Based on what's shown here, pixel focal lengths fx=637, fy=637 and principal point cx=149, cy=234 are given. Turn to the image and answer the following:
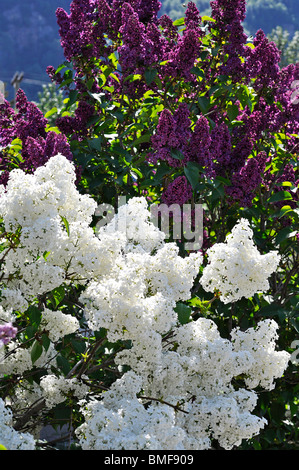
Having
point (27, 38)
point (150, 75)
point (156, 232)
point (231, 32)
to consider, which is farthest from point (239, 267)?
point (27, 38)

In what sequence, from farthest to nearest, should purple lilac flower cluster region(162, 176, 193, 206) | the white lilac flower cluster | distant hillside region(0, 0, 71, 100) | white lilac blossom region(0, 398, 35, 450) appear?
1. distant hillside region(0, 0, 71, 100)
2. purple lilac flower cluster region(162, 176, 193, 206)
3. the white lilac flower cluster
4. white lilac blossom region(0, 398, 35, 450)

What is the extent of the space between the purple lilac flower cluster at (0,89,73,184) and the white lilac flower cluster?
77 centimetres

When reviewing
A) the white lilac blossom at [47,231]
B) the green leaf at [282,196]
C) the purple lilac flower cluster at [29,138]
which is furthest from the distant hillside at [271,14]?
the white lilac blossom at [47,231]

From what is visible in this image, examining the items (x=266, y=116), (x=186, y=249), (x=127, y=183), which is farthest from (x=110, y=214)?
(x=266, y=116)

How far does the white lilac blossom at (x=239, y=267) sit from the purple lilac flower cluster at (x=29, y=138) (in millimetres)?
1082

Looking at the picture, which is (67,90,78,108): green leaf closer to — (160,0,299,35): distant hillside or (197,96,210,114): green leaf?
(197,96,210,114): green leaf

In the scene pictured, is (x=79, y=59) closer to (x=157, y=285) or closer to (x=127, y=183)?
(x=127, y=183)

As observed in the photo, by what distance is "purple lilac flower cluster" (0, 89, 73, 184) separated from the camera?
3.25 m

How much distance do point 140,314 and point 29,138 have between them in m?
1.48

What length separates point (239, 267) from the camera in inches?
97.6

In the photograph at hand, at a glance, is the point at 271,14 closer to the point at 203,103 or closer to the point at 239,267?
the point at 203,103

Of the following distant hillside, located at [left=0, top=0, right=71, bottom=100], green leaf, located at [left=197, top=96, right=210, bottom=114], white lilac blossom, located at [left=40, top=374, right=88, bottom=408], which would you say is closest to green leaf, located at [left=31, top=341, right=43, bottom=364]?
white lilac blossom, located at [left=40, top=374, right=88, bottom=408]

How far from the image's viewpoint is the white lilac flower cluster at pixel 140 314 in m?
2.19

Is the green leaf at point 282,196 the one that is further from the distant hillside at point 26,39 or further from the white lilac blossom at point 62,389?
the distant hillside at point 26,39
